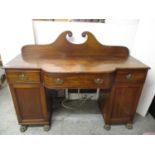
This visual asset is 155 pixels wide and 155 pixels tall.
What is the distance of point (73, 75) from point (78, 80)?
71 mm

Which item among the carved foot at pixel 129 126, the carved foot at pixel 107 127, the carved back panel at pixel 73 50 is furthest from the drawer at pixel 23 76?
the carved foot at pixel 129 126

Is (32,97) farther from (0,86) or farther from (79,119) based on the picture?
(0,86)

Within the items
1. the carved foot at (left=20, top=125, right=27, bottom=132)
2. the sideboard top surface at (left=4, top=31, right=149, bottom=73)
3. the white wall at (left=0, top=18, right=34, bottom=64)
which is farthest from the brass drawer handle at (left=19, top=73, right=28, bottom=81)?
the carved foot at (left=20, top=125, right=27, bottom=132)

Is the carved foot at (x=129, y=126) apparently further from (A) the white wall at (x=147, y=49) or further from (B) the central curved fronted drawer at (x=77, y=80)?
(B) the central curved fronted drawer at (x=77, y=80)

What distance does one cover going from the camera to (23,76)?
1.13 meters

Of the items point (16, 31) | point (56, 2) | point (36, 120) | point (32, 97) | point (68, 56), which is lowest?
point (36, 120)

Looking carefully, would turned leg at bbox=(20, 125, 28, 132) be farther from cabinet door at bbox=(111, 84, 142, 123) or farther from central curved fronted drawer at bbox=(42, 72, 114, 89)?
cabinet door at bbox=(111, 84, 142, 123)

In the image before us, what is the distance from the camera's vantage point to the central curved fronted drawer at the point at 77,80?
1102mm

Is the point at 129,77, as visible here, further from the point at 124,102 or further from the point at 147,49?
the point at 147,49

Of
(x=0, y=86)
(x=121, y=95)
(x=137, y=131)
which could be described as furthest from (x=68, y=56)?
(x=0, y=86)

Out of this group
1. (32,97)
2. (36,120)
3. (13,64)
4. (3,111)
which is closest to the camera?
(13,64)

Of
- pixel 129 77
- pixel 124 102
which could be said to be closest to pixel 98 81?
pixel 129 77

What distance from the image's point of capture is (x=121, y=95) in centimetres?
130

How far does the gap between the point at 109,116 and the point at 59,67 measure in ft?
2.58
